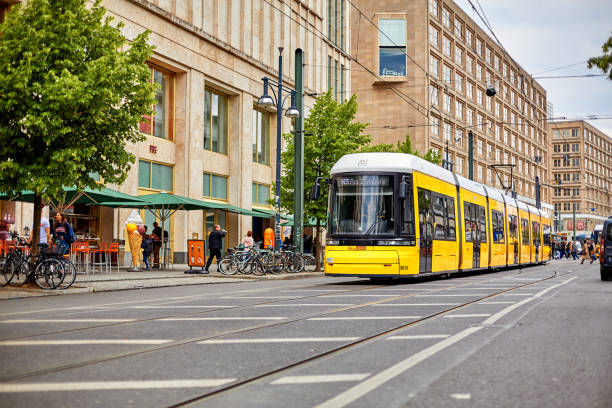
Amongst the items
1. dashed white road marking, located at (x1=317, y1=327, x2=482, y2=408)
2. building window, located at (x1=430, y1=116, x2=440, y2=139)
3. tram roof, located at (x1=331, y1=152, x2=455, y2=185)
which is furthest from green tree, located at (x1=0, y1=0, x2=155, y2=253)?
building window, located at (x1=430, y1=116, x2=440, y2=139)

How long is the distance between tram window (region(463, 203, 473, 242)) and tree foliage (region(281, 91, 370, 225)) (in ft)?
23.4

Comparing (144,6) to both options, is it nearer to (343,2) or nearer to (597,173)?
(343,2)

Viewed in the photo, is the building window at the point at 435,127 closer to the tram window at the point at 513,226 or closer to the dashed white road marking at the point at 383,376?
the tram window at the point at 513,226

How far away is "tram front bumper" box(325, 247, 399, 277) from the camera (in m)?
17.2

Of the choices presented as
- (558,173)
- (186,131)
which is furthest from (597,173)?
(186,131)

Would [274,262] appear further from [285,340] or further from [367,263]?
[285,340]

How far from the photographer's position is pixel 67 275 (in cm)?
Result: 1535

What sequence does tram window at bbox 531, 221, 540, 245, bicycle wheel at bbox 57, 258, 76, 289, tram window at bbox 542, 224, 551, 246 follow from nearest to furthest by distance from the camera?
bicycle wheel at bbox 57, 258, 76, 289, tram window at bbox 531, 221, 540, 245, tram window at bbox 542, 224, 551, 246

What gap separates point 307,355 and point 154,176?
2546 centimetres

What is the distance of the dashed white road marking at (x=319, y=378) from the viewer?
17.8ft

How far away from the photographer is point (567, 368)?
19.7 feet

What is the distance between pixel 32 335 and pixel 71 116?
861cm

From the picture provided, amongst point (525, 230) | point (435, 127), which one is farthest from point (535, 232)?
point (435, 127)

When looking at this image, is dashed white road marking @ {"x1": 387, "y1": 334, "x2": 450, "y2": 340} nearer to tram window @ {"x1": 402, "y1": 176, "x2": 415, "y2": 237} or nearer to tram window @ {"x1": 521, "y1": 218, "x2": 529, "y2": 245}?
tram window @ {"x1": 402, "y1": 176, "x2": 415, "y2": 237}
